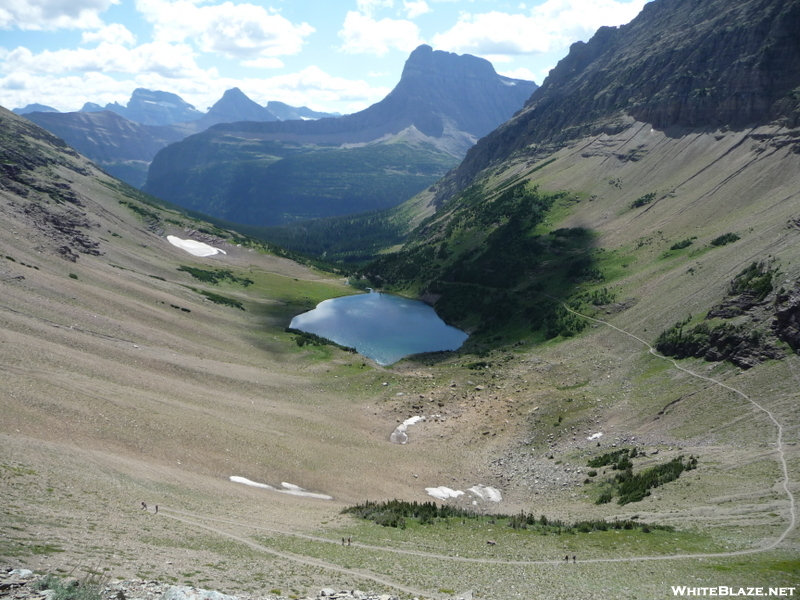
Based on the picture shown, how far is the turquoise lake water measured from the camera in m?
111

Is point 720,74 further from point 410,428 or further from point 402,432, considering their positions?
point 402,432

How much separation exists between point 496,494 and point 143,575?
33.9 metres

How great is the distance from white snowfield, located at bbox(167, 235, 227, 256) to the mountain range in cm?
2029

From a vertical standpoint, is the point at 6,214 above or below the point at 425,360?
above

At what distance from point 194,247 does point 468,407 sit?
132m

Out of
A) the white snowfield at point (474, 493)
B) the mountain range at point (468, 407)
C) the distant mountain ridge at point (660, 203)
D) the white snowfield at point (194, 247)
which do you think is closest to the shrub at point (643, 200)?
the distant mountain ridge at point (660, 203)

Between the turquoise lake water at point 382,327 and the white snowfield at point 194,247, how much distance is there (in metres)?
47.9

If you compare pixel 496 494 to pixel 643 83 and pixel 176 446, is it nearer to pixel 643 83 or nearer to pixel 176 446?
pixel 176 446

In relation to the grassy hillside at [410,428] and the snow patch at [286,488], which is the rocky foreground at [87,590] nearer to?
the grassy hillside at [410,428]

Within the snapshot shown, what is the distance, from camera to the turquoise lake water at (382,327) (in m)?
111

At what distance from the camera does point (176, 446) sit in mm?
42094

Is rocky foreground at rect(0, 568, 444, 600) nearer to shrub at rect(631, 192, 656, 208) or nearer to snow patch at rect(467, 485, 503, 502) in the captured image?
snow patch at rect(467, 485, 503, 502)

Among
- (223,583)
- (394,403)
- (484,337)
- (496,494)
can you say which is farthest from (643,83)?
(223,583)

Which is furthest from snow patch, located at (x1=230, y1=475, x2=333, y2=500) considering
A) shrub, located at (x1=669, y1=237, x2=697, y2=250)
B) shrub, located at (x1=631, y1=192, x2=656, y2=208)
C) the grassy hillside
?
shrub, located at (x1=631, y1=192, x2=656, y2=208)
